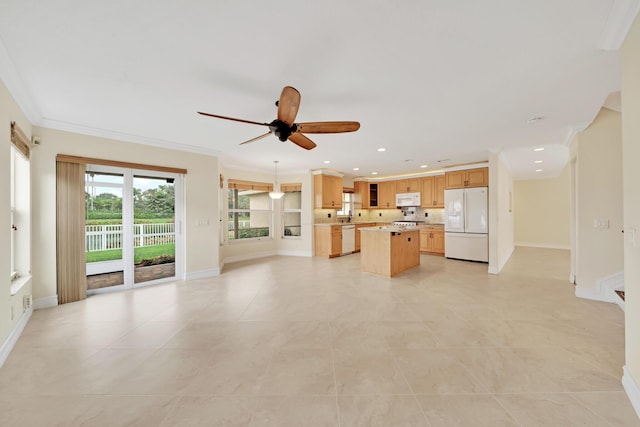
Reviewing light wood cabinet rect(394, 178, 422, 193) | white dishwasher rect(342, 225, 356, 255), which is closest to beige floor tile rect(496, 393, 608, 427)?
white dishwasher rect(342, 225, 356, 255)

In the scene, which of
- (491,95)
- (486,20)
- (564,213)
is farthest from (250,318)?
(564,213)

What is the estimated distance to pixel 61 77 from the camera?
2.17 m

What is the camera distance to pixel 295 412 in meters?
1.48

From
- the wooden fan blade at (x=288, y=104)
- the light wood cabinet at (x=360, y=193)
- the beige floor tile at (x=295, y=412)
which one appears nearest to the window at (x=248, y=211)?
the light wood cabinet at (x=360, y=193)

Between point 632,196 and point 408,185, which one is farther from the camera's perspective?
point 408,185

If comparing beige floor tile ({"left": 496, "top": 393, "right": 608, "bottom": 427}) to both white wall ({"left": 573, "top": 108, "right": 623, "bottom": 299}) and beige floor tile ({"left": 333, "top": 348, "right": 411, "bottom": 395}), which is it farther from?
white wall ({"left": 573, "top": 108, "right": 623, "bottom": 299})

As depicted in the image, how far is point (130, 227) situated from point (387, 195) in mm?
6897

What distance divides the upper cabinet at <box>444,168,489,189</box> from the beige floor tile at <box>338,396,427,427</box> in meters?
5.68

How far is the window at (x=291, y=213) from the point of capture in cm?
720

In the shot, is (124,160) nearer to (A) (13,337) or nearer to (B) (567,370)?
(A) (13,337)

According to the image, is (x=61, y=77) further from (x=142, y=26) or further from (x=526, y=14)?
(x=526, y=14)

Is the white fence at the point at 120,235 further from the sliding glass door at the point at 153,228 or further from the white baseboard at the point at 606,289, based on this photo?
the white baseboard at the point at 606,289

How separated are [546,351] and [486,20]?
8.73ft

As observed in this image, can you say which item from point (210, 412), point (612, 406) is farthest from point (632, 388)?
point (210, 412)
